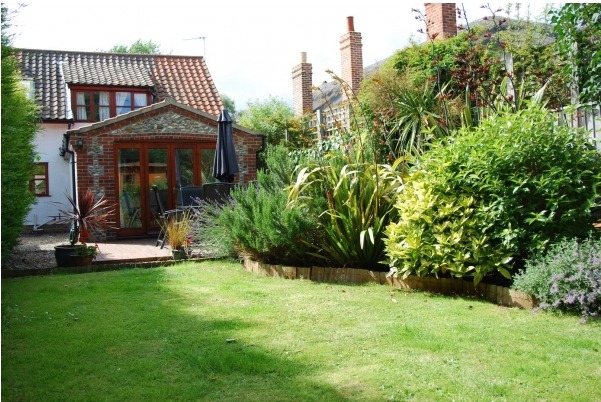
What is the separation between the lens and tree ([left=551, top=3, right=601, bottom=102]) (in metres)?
7.49

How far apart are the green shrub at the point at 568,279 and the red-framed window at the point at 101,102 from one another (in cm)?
1689

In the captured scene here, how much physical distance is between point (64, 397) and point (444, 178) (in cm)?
440

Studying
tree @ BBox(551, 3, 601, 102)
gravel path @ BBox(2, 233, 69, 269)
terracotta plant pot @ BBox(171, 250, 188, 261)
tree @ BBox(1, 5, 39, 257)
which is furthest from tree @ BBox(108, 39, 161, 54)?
tree @ BBox(551, 3, 601, 102)

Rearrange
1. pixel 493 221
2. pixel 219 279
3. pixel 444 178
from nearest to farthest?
pixel 493 221
pixel 444 178
pixel 219 279

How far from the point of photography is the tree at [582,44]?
749cm

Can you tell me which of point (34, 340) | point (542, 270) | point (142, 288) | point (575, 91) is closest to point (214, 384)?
point (34, 340)

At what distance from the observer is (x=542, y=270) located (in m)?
5.40

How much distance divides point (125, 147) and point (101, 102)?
21.3 ft

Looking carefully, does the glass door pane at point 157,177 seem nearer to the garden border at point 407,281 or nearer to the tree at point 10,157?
the tree at point 10,157

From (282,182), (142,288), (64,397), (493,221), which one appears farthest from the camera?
(282,182)

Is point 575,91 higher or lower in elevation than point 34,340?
higher

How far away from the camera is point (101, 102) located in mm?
19969

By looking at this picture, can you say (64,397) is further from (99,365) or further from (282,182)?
(282,182)

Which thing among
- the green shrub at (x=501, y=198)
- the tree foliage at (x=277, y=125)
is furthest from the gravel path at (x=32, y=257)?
the tree foliage at (x=277, y=125)
